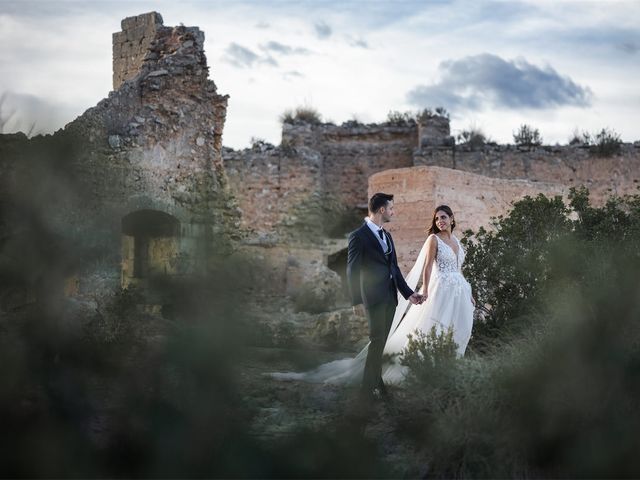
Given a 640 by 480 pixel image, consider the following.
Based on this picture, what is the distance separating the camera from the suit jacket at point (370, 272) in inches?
275

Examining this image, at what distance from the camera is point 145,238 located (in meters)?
11.9

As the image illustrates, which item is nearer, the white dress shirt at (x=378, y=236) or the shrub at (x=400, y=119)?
the white dress shirt at (x=378, y=236)

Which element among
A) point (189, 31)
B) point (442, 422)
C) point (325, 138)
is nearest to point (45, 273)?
point (442, 422)

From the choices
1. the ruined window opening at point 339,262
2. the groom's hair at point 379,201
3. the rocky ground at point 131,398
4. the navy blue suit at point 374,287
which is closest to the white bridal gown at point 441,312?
the navy blue suit at point 374,287

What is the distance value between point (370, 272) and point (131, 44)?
900cm

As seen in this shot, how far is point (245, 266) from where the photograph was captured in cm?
257

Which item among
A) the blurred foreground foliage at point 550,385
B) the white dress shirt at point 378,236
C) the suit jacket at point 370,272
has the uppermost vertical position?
the white dress shirt at point 378,236

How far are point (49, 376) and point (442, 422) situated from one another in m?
3.40

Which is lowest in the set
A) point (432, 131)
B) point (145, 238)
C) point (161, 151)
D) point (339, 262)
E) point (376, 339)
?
point (376, 339)

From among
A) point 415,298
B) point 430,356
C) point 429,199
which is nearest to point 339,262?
point 429,199

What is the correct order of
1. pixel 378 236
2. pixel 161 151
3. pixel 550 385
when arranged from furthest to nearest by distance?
pixel 161 151 < pixel 378 236 < pixel 550 385

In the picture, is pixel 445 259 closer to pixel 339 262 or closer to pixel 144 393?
pixel 144 393

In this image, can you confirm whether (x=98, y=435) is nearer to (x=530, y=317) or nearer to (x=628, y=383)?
(x=628, y=383)

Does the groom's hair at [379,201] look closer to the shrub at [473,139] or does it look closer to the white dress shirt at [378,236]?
the white dress shirt at [378,236]
